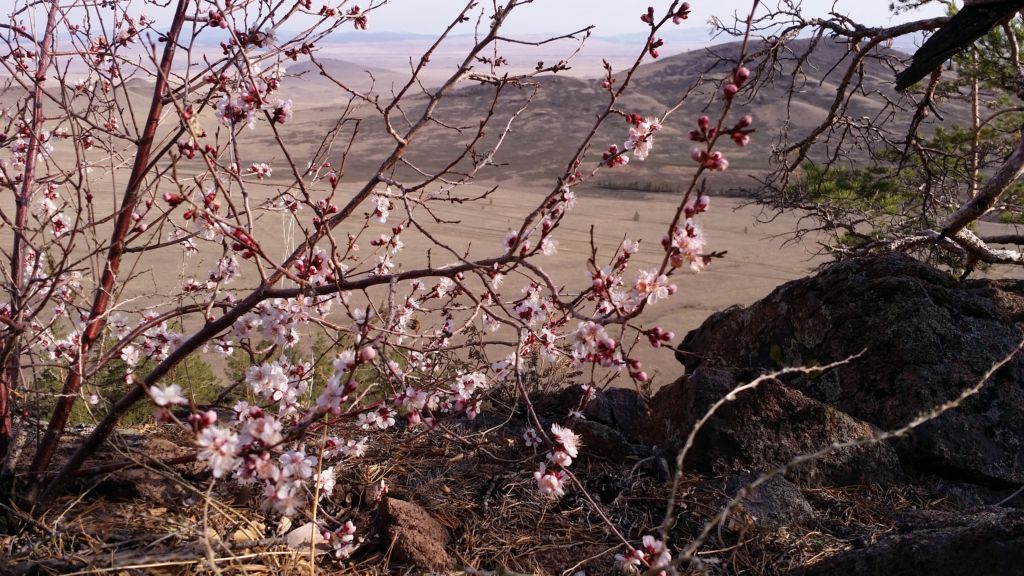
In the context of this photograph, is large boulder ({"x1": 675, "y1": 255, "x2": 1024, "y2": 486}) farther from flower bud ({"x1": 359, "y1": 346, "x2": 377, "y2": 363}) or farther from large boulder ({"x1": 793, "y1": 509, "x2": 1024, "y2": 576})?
flower bud ({"x1": 359, "y1": 346, "x2": 377, "y2": 363})

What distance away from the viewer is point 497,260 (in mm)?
1968

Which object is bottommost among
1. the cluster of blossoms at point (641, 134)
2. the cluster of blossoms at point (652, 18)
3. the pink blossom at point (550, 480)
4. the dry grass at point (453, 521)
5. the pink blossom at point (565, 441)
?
the dry grass at point (453, 521)

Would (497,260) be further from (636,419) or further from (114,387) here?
(114,387)

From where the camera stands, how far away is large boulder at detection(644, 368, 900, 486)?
2.96m

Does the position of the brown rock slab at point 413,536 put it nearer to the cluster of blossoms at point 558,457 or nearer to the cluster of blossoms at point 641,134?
the cluster of blossoms at point 558,457

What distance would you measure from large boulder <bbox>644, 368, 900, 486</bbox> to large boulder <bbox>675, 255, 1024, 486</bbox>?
26 cm

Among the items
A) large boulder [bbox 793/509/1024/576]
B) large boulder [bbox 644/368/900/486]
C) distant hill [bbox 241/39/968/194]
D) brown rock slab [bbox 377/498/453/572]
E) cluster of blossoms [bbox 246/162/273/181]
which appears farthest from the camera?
distant hill [bbox 241/39/968/194]

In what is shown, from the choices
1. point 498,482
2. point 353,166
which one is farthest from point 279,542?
point 353,166

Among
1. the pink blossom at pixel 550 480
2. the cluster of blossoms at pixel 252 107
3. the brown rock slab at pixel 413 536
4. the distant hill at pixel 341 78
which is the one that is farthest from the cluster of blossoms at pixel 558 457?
the distant hill at pixel 341 78

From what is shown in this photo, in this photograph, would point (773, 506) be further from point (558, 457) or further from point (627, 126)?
point (627, 126)

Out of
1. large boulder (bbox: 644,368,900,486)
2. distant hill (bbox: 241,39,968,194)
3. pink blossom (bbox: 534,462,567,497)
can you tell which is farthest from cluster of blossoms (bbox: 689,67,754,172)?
distant hill (bbox: 241,39,968,194)

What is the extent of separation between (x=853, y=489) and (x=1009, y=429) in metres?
0.81

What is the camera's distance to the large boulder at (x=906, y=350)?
310 centimetres

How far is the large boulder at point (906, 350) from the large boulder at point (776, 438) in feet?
0.84
